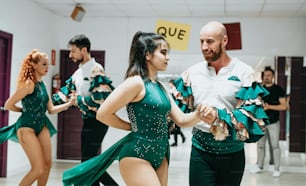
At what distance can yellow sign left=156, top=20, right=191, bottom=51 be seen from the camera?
354 cm

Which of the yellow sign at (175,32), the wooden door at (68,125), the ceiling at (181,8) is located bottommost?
the wooden door at (68,125)

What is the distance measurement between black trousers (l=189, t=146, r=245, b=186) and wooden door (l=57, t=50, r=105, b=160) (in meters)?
5.14

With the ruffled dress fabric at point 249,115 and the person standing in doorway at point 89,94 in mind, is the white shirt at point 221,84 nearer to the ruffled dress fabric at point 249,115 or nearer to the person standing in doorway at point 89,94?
A: the ruffled dress fabric at point 249,115

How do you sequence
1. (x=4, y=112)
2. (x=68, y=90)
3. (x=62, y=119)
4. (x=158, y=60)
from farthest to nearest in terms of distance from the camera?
(x=62, y=119), (x=4, y=112), (x=68, y=90), (x=158, y=60)

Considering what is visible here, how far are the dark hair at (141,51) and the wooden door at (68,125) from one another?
206 inches

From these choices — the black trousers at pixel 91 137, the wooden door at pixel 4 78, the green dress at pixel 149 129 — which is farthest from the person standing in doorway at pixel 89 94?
the wooden door at pixel 4 78

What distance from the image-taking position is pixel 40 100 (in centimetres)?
381

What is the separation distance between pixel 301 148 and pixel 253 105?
5184 millimetres

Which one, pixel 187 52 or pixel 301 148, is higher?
pixel 187 52

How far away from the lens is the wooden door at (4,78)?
5688mm

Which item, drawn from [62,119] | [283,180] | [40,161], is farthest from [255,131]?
[62,119]

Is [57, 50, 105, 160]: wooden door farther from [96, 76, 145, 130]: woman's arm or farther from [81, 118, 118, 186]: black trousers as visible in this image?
[96, 76, 145, 130]: woman's arm

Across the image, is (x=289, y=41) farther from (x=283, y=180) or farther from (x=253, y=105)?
(x=253, y=105)

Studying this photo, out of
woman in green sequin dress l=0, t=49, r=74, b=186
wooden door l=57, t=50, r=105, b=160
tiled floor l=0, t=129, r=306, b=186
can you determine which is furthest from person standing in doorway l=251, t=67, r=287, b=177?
woman in green sequin dress l=0, t=49, r=74, b=186
